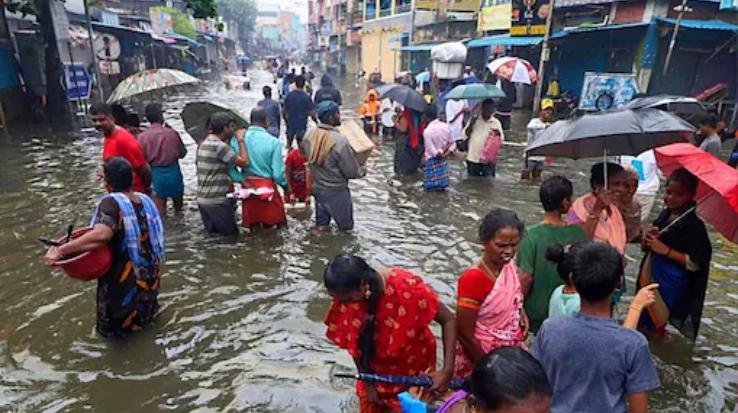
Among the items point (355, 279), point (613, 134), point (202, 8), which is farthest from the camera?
Answer: point (202, 8)

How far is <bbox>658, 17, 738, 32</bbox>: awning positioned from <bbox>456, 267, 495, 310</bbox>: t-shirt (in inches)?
Answer: 584

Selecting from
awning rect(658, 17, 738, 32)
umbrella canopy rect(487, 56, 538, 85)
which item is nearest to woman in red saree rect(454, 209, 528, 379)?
umbrella canopy rect(487, 56, 538, 85)

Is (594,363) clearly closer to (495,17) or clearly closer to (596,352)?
(596,352)

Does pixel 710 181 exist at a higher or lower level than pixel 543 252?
higher

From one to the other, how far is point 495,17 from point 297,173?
1718 centimetres

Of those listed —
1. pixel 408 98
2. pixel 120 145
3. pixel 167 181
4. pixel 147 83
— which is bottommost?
pixel 167 181

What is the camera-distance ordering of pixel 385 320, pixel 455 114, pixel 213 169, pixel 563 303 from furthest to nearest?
pixel 455 114
pixel 213 169
pixel 563 303
pixel 385 320

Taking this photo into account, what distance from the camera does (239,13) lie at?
3046 inches

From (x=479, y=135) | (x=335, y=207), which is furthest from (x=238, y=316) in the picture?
(x=479, y=135)

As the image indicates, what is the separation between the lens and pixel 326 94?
10.4 metres

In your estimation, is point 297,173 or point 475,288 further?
point 297,173

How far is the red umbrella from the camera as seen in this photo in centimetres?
274

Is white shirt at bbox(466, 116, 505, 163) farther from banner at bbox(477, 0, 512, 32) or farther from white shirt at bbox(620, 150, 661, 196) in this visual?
banner at bbox(477, 0, 512, 32)

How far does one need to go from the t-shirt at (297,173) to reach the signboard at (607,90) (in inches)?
369
